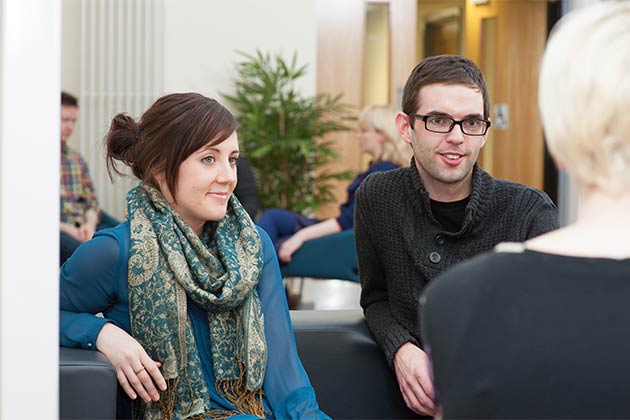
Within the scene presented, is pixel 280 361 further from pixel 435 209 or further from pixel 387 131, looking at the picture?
pixel 387 131

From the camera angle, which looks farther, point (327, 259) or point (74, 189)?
point (74, 189)

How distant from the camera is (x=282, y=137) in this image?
7488 mm

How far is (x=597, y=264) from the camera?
1.14 metres

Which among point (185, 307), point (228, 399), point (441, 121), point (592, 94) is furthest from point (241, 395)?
point (592, 94)

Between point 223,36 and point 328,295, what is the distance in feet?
8.09

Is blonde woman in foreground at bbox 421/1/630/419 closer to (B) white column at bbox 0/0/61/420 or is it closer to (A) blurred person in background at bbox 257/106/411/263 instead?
(B) white column at bbox 0/0/61/420

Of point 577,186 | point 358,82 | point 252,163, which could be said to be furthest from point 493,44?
point 577,186

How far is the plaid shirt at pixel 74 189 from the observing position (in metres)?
6.22

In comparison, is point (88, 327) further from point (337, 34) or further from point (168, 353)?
point (337, 34)

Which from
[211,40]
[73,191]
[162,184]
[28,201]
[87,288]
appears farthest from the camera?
[211,40]

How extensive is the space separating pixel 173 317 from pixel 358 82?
6.61 metres

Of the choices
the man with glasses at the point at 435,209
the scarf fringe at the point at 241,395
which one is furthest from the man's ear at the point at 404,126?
the scarf fringe at the point at 241,395

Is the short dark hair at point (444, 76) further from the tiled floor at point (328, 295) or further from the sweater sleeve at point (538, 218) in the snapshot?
the tiled floor at point (328, 295)

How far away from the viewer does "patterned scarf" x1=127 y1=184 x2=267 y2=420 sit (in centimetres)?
223
